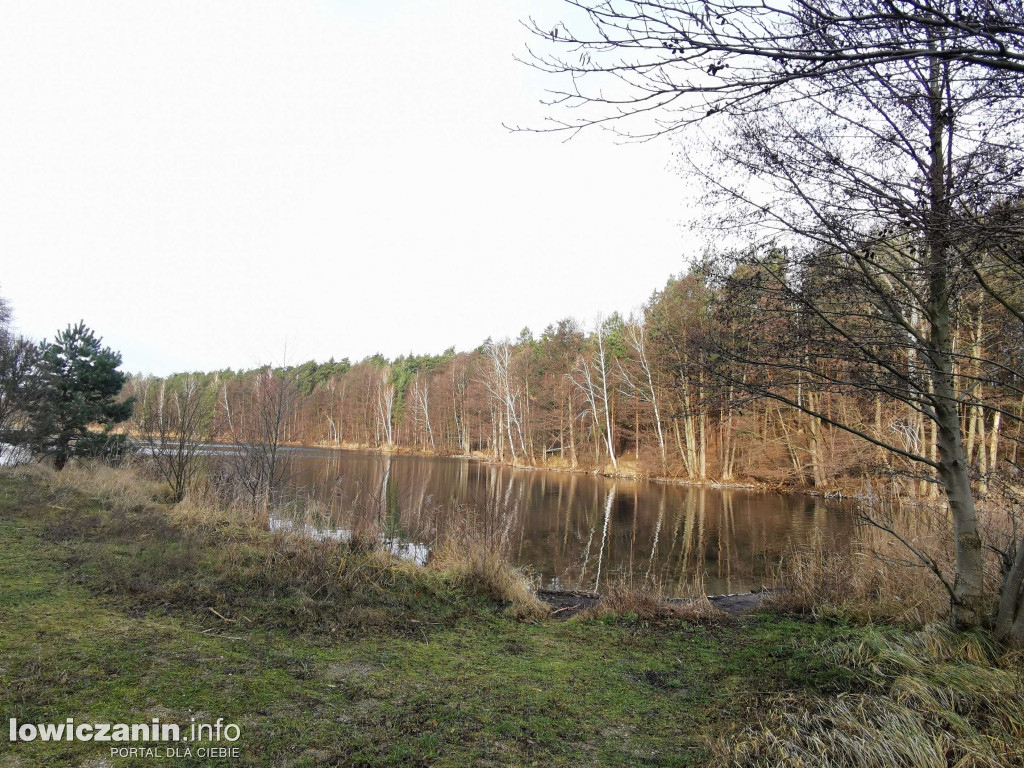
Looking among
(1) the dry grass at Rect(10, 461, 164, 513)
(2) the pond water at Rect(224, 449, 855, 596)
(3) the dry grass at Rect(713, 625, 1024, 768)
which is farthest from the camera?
(1) the dry grass at Rect(10, 461, 164, 513)

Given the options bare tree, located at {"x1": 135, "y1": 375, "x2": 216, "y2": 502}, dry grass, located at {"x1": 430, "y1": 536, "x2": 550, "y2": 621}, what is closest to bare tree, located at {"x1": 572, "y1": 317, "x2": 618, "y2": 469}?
bare tree, located at {"x1": 135, "y1": 375, "x2": 216, "y2": 502}

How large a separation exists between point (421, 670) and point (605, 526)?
40.8 feet

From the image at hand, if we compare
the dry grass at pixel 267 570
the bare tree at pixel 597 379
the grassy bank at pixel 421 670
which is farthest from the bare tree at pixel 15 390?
the bare tree at pixel 597 379

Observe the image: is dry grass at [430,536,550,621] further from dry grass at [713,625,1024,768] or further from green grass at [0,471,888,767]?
dry grass at [713,625,1024,768]

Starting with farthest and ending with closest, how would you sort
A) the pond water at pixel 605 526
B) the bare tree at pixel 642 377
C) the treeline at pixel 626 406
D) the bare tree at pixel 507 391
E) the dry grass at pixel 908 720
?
the bare tree at pixel 507 391 → the bare tree at pixel 642 377 → the pond water at pixel 605 526 → the treeline at pixel 626 406 → the dry grass at pixel 908 720

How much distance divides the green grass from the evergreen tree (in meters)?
10.6

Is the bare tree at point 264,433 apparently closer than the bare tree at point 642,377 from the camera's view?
Yes

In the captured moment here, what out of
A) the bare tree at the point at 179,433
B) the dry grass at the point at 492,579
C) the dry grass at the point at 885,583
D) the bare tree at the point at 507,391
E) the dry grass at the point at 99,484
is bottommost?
the dry grass at the point at 492,579

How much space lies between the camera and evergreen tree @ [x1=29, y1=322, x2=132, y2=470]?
14.8 meters

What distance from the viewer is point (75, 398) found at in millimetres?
15711

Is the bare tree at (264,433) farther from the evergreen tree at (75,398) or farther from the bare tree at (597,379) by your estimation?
the bare tree at (597,379)

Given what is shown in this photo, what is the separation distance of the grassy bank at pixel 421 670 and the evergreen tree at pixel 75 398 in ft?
33.9

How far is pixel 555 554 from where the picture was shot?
39.6 ft

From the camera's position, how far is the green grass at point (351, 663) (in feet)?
9.61
